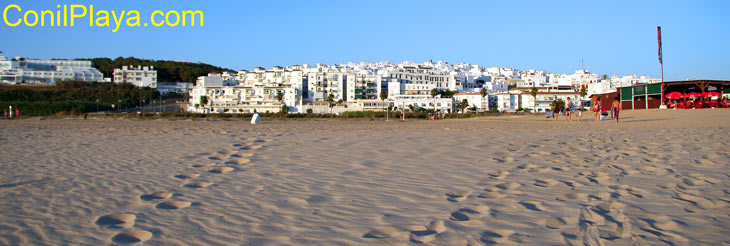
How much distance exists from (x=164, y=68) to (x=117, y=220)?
12257cm

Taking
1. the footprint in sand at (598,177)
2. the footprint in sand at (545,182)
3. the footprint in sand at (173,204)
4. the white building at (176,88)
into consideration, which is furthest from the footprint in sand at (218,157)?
the white building at (176,88)

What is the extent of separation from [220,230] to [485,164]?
11.9ft

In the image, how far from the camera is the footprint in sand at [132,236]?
2.84 metres

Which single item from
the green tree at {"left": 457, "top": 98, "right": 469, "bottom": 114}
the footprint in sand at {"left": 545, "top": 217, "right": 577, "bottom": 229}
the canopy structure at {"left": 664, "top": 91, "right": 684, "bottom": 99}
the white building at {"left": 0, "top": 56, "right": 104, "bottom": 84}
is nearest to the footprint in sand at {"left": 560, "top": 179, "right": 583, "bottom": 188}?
the footprint in sand at {"left": 545, "top": 217, "right": 577, "bottom": 229}

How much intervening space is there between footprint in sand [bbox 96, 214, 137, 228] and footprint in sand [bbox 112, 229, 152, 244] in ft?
0.53

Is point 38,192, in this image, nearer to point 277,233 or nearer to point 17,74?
point 277,233

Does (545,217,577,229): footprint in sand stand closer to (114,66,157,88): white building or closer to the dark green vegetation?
the dark green vegetation

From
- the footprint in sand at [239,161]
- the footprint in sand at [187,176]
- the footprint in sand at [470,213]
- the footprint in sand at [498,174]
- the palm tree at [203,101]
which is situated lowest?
the footprint in sand at [470,213]

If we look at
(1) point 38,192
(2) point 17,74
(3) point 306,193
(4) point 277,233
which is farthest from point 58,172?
(2) point 17,74

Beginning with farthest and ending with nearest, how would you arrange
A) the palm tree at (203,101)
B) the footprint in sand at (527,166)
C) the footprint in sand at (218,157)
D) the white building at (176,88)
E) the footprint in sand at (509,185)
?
1. the white building at (176,88)
2. the palm tree at (203,101)
3. the footprint in sand at (218,157)
4. the footprint in sand at (527,166)
5. the footprint in sand at (509,185)

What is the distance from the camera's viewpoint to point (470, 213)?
3404mm

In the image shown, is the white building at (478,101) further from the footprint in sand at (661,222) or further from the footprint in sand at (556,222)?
the footprint in sand at (556,222)

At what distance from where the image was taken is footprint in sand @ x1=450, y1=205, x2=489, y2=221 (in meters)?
3.29

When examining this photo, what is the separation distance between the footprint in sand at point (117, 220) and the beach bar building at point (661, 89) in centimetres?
3901
